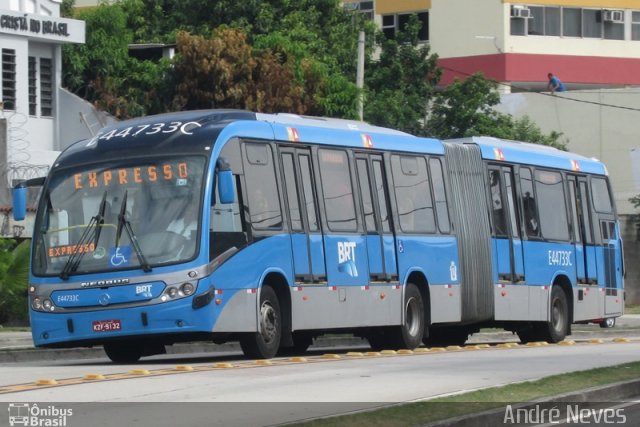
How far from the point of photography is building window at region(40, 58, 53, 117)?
141 feet

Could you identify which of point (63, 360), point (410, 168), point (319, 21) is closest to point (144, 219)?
point (63, 360)

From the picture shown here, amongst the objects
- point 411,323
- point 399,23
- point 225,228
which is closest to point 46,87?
point 411,323

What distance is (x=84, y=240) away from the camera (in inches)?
772

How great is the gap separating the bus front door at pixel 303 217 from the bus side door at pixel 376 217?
4.63 feet

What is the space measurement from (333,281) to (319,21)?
3340cm

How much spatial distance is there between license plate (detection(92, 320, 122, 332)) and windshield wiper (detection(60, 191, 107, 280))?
2.51 ft

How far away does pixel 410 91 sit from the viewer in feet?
184

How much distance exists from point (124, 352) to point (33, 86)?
73.9ft

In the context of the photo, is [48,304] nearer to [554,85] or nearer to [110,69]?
[110,69]

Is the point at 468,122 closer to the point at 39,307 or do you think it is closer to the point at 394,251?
the point at 394,251

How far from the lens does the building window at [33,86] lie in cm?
4234

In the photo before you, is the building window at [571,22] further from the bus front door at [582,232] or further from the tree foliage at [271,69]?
the bus front door at [582,232]

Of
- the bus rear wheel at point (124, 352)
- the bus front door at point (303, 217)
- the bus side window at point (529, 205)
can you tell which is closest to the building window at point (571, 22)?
the bus side window at point (529, 205)

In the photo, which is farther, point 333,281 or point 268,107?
point 268,107
